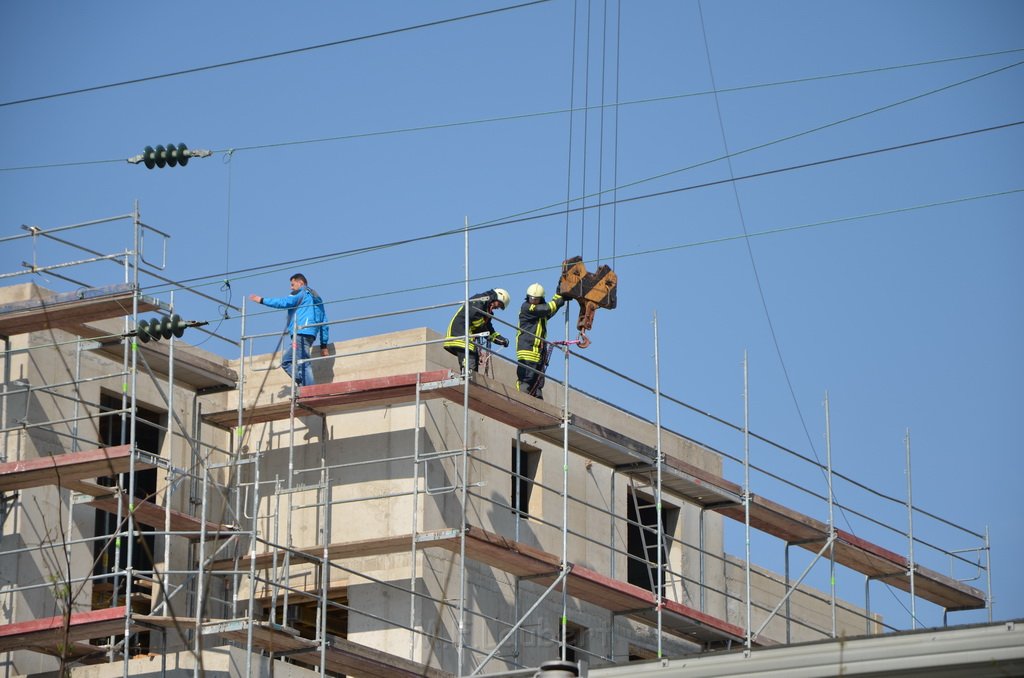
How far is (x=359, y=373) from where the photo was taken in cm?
2958

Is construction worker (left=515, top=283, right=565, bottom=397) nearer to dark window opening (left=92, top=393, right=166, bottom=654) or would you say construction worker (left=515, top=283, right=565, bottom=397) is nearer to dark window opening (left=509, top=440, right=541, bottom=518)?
dark window opening (left=509, top=440, right=541, bottom=518)

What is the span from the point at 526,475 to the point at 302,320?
13.9 feet

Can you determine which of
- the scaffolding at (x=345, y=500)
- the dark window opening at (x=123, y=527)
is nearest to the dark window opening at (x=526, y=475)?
the scaffolding at (x=345, y=500)

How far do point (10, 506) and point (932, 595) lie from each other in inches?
658

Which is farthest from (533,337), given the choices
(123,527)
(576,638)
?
(123,527)

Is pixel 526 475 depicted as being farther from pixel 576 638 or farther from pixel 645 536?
pixel 645 536

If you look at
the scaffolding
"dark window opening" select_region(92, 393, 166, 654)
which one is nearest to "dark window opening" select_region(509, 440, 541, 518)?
the scaffolding

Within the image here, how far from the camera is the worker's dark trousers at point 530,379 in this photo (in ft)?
97.3

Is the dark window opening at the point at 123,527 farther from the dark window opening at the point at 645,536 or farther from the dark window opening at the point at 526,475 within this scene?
the dark window opening at the point at 645,536

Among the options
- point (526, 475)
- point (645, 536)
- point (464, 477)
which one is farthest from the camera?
point (645, 536)

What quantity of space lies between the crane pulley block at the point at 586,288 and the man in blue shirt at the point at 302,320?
357 centimetres

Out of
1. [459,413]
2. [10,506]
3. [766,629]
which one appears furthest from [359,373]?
[766,629]

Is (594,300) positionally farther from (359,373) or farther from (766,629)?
(766,629)

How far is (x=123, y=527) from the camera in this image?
27469 millimetres
